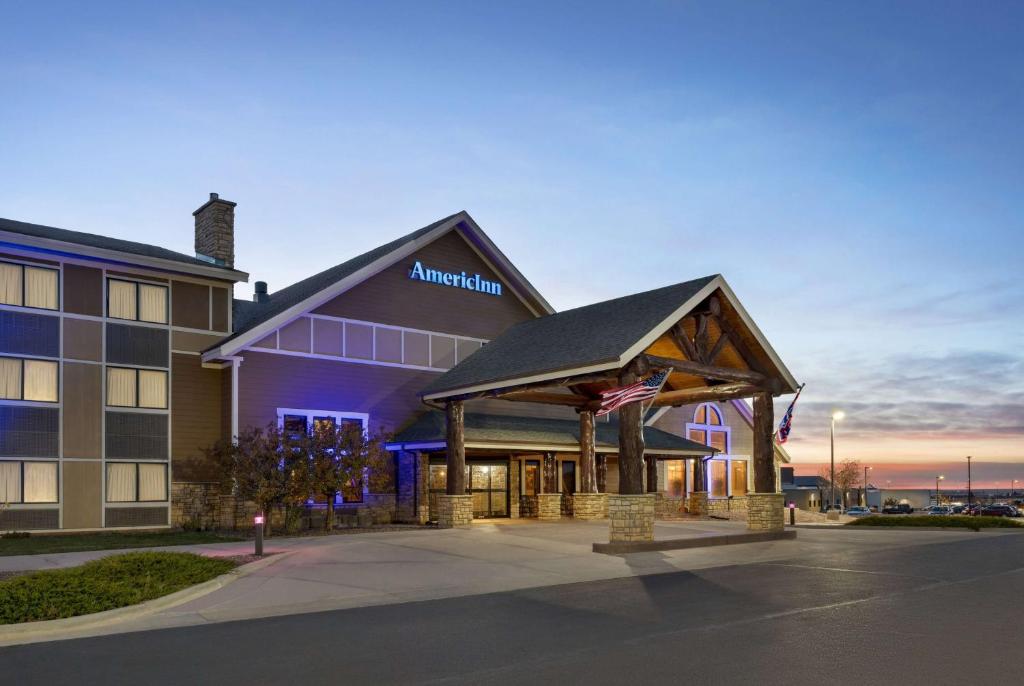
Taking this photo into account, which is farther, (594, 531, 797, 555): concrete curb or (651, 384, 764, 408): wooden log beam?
(651, 384, 764, 408): wooden log beam

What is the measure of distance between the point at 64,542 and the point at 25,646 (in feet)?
47.2

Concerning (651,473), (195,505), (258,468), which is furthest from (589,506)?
(195,505)

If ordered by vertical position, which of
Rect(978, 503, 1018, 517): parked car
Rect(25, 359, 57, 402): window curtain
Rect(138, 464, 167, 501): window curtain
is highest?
Rect(25, 359, 57, 402): window curtain

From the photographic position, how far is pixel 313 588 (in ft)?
48.9

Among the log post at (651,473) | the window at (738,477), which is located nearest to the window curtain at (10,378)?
the log post at (651,473)

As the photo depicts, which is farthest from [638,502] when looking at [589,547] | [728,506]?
[728,506]

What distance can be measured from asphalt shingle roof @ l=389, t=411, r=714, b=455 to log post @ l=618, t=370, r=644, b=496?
29.2 feet

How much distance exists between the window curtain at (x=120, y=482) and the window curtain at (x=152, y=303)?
469cm

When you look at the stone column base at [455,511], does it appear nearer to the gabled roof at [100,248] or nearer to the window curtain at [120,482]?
the window curtain at [120,482]

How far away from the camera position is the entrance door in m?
34.7

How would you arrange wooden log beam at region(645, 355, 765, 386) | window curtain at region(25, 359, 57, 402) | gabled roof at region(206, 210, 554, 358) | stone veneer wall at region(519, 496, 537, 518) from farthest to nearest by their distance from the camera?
1. stone veneer wall at region(519, 496, 537, 518)
2. gabled roof at region(206, 210, 554, 358)
3. window curtain at region(25, 359, 57, 402)
4. wooden log beam at region(645, 355, 765, 386)

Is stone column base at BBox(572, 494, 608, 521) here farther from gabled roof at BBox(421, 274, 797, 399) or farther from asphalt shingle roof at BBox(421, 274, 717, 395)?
gabled roof at BBox(421, 274, 797, 399)

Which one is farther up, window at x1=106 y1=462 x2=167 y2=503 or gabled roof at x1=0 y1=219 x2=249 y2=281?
gabled roof at x1=0 y1=219 x2=249 y2=281

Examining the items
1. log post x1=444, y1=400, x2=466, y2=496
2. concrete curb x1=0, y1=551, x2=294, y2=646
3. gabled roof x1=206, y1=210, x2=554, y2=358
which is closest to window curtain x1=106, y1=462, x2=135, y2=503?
gabled roof x1=206, y1=210, x2=554, y2=358
